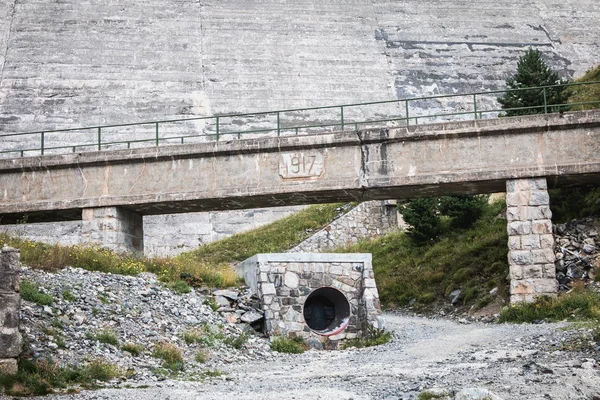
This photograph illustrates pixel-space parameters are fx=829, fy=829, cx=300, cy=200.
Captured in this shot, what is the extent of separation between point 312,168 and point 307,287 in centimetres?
422

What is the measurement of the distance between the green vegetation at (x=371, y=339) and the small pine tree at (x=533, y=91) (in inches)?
386

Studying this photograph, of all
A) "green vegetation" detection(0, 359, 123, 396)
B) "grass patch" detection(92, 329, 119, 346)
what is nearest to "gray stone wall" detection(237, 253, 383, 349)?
"grass patch" detection(92, 329, 119, 346)

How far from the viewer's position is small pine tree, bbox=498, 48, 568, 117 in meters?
27.1

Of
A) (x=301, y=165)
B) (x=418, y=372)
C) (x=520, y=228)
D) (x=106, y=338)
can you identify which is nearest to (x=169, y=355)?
(x=106, y=338)

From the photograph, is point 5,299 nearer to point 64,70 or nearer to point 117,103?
point 117,103

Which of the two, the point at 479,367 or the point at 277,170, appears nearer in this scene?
the point at 479,367

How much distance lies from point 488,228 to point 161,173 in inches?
472

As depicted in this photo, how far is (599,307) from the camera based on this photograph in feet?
64.9

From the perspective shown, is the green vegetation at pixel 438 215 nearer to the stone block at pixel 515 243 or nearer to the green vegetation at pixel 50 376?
the stone block at pixel 515 243

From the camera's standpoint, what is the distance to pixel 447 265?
2905 cm

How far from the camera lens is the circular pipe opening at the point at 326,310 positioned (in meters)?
21.5

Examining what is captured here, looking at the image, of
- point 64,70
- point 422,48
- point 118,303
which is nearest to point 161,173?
point 118,303

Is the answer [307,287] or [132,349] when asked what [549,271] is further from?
[132,349]

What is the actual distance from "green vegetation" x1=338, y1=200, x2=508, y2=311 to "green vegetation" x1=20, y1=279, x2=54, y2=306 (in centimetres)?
1361
